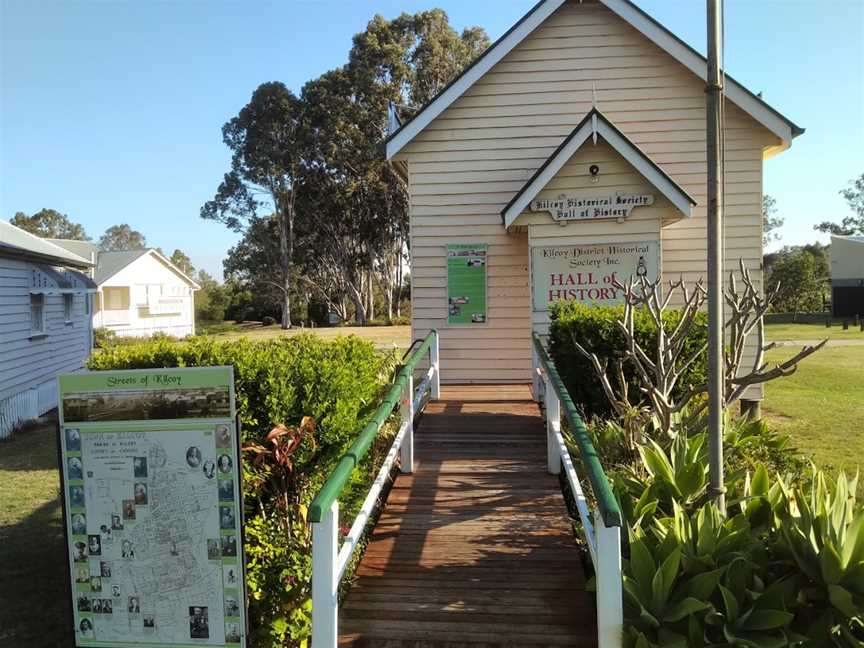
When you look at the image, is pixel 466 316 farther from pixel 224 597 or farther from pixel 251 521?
pixel 224 597

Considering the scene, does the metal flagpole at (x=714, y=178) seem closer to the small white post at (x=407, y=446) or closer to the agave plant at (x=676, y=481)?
the agave plant at (x=676, y=481)

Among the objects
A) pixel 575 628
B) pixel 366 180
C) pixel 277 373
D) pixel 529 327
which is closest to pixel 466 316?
pixel 529 327

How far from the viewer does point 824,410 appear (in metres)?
13.5

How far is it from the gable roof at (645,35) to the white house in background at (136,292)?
3099 centimetres

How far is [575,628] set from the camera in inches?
166

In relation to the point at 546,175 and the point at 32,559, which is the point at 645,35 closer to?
the point at 546,175

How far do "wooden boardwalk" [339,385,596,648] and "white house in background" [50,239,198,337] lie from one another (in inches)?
1414

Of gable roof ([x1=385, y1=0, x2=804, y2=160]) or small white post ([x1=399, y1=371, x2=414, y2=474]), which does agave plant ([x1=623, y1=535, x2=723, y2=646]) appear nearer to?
small white post ([x1=399, y1=371, x2=414, y2=474])

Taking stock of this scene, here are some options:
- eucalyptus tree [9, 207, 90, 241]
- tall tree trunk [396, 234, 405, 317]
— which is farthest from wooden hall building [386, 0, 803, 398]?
eucalyptus tree [9, 207, 90, 241]

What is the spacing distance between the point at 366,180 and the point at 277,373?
42.7m

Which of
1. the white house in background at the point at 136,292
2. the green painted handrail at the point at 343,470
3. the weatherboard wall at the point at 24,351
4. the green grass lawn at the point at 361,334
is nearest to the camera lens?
the green painted handrail at the point at 343,470

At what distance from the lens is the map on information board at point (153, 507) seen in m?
3.80

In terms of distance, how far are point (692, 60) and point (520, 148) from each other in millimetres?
3142

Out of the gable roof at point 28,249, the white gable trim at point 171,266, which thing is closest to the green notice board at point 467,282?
the gable roof at point 28,249
